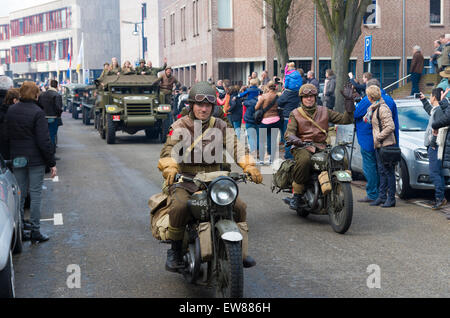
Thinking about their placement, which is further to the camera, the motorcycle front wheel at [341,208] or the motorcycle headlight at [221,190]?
the motorcycle front wheel at [341,208]

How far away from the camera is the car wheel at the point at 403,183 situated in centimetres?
1116

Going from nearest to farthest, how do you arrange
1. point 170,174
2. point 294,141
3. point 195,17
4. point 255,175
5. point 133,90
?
point 170,174 < point 255,175 < point 294,141 < point 133,90 < point 195,17

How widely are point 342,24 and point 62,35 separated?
273ft

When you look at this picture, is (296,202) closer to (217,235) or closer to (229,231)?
(217,235)

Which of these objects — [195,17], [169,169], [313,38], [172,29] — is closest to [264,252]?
[169,169]

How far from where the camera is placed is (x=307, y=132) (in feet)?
31.0

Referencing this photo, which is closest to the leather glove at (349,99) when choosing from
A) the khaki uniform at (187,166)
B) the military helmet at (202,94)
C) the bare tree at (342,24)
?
the khaki uniform at (187,166)

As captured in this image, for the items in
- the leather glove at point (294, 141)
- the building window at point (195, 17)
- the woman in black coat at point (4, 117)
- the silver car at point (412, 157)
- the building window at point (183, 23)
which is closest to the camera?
the woman in black coat at point (4, 117)

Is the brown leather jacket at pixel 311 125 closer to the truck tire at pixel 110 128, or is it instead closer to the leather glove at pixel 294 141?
the leather glove at pixel 294 141

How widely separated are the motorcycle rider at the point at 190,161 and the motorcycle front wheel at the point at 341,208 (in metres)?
2.46

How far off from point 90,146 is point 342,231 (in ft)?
46.2
